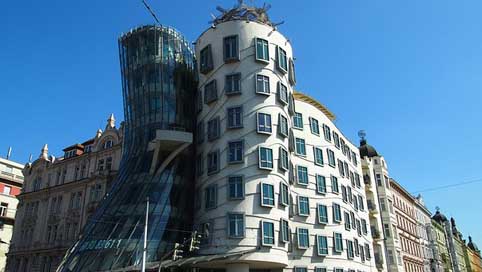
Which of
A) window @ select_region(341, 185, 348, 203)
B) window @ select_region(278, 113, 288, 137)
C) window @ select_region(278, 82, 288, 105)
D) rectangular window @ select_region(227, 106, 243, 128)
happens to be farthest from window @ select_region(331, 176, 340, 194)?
rectangular window @ select_region(227, 106, 243, 128)

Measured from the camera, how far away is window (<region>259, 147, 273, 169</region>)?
38219mm

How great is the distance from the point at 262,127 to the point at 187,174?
9.79 meters

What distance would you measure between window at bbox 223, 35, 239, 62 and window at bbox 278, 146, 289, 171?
1010 centimetres

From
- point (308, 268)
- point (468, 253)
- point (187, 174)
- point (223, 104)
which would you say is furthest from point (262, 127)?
point (468, 253)

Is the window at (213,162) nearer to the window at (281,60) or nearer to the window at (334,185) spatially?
the window at (281,60)

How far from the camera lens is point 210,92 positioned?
4269 cm

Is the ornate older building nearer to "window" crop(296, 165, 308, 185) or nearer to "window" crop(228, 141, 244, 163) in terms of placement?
"window" crop(228, 141, 244, 163)

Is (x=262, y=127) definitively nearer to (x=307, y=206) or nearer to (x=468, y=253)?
(x=307, y=206)

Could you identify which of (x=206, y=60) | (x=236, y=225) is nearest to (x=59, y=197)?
(x=206, y=60)

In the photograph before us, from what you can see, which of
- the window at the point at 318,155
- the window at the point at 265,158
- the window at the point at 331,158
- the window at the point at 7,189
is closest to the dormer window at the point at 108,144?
the window at the point at 265,158

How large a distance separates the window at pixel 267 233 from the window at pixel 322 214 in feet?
38.3

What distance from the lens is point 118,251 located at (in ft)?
118

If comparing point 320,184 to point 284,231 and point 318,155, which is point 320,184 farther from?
point 284,231

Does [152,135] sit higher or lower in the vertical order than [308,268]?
higher
